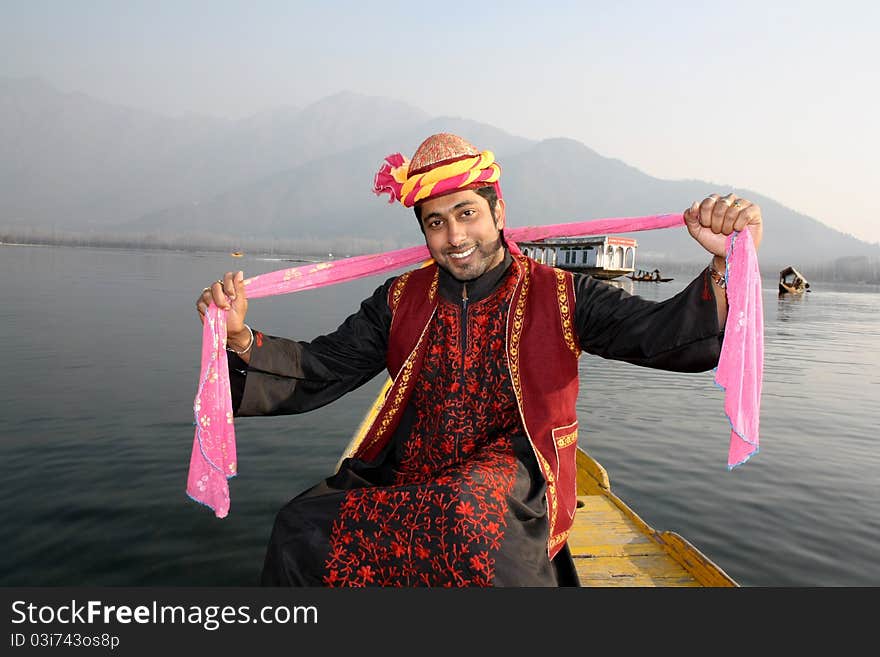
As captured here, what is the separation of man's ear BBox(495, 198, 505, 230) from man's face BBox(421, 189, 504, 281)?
0.33ft

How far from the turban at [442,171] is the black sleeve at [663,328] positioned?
83cm

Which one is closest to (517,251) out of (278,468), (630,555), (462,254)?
(462,254)

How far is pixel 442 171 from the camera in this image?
294cm

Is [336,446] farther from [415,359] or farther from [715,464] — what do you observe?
[415,359]

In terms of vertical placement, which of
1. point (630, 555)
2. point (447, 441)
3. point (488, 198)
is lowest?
point (630, 555)

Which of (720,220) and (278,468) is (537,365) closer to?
(720,220)

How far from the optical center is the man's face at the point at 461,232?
2980 mm

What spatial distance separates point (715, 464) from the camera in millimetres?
8648

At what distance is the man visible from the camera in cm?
236

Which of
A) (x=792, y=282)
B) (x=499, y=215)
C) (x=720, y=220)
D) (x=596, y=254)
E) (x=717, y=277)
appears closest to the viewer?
(x=720, y=220)

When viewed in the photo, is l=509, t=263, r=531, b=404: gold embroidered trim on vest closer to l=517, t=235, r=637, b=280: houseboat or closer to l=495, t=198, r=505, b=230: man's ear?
l=495, t=198, r=505, b=230: man's ear

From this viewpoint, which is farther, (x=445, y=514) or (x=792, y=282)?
(x=792, y=282)

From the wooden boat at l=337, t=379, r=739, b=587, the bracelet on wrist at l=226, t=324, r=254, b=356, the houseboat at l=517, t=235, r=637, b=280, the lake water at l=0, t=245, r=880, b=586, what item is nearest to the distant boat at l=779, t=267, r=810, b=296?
the houseboat at l=517, t=235, r=637, b=280

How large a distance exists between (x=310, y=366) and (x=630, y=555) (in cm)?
256
